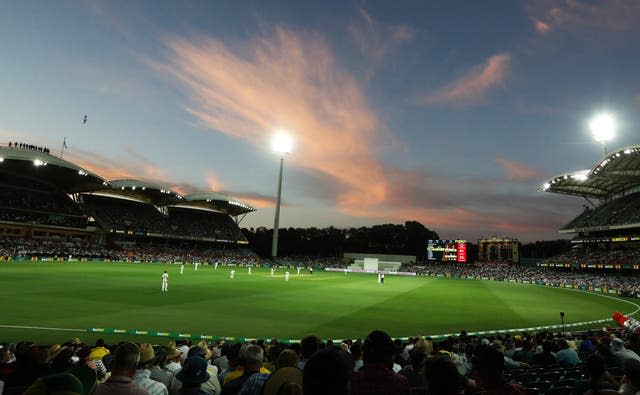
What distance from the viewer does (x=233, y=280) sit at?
4516 cm

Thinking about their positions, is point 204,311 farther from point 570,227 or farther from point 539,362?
point 570,227

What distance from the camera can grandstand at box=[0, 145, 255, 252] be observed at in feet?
238

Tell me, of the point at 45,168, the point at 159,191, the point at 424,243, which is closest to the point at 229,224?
the point at 159,191

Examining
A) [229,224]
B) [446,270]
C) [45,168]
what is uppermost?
[45,168]

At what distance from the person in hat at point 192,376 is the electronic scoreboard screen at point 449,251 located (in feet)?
296

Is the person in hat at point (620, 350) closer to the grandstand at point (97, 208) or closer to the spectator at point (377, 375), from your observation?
the spectator at point (377, 375)

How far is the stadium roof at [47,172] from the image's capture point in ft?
205

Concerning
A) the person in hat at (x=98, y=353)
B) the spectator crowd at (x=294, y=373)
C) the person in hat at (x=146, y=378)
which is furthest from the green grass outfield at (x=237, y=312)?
the person in hat at (x=146, y=378)

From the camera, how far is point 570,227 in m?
82.0

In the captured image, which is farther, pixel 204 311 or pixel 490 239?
pixel 490 239

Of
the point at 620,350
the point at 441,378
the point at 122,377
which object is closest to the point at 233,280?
the point at 620,350

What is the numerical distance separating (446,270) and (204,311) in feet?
270

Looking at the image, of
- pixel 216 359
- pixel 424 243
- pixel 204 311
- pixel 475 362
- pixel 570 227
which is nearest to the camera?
pixel 475 362

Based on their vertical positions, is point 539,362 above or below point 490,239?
below
